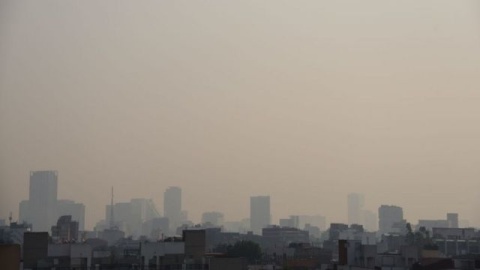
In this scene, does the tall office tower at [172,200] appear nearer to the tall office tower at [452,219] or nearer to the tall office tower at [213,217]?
the tall office tower at [213,217]

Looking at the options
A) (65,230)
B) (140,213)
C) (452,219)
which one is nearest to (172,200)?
(140,213)

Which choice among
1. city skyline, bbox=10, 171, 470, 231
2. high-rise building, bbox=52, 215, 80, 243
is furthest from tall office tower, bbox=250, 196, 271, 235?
high-rise building, bbox=52, 215, 80, 243

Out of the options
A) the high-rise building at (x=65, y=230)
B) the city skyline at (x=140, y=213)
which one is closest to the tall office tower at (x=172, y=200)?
the city skyline at (x=140, y=213)

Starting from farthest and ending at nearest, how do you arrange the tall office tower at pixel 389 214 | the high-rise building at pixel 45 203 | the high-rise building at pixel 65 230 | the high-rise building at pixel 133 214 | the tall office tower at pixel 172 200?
the tall office tower at pixel 172 200 → the high-rise building at pixel 133 214 → the high-rise building at pixel 45 203 → the tall office tower at pixel 389 214 → the high-rise building at pixel 65 230

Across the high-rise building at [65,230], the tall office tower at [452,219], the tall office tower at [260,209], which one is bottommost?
the high-rise building at [65,230]

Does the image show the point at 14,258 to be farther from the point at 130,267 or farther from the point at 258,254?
the point at 258,254

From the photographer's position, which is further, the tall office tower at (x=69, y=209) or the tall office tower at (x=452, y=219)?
the tall office tower at (x=69, y=209)

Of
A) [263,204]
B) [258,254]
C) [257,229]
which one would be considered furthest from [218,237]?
[263,204]

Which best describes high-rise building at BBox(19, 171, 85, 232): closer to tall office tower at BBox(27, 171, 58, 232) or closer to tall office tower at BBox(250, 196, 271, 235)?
tall office tower at BBox(27, 171, 58, 232)

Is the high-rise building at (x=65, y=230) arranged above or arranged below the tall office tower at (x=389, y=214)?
below
